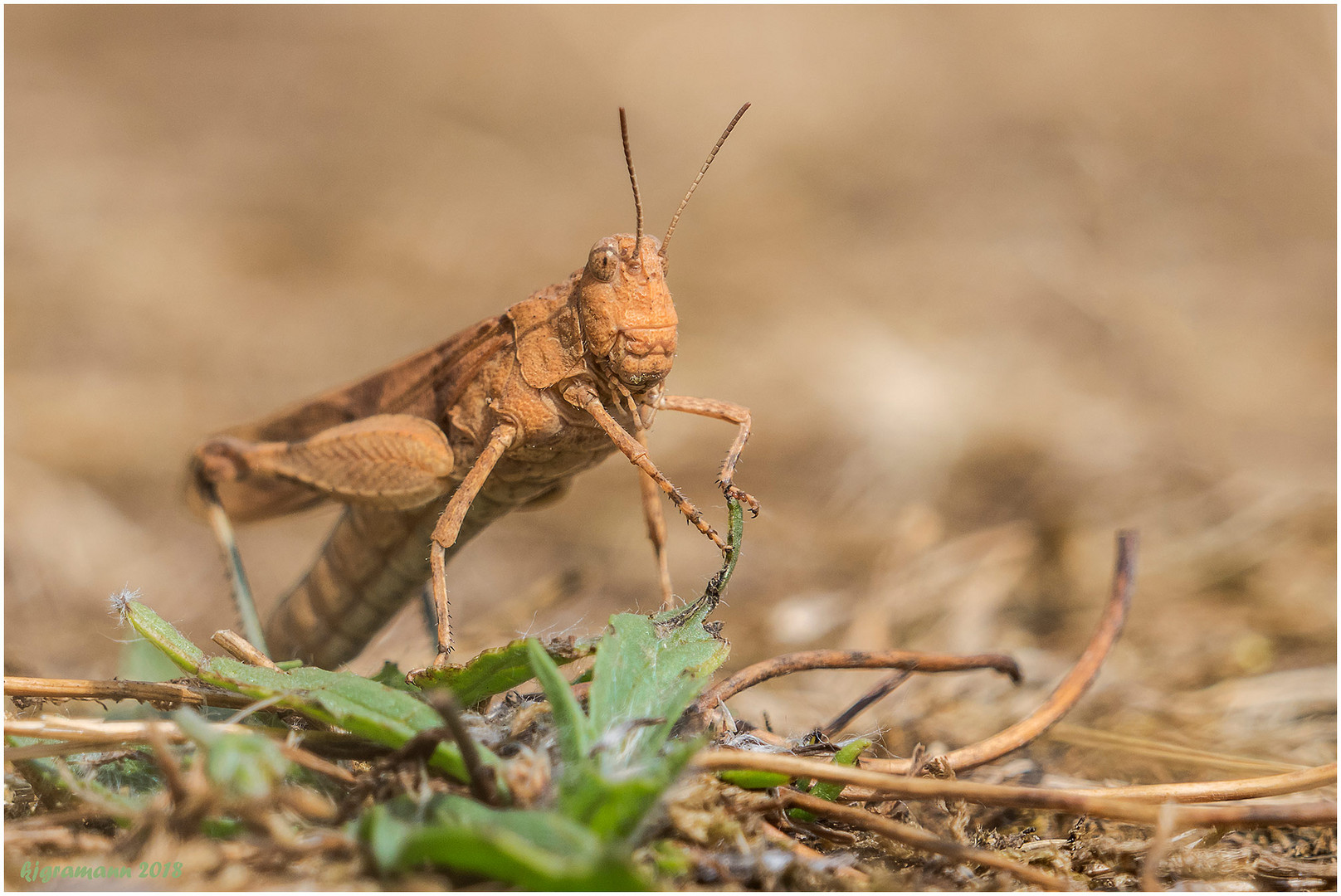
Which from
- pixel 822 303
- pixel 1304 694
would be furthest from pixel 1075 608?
pixel 822 303

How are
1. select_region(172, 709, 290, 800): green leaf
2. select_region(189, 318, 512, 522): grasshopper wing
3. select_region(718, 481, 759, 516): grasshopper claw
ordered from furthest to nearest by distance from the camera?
select_region(189, 318, 512, 522): grasshopper wing
select_region(718, 481, 759, 516): grasshopper claw
select_region(172, 709, 290, 800): green leaf

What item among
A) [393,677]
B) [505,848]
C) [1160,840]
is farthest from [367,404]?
[1160,840]

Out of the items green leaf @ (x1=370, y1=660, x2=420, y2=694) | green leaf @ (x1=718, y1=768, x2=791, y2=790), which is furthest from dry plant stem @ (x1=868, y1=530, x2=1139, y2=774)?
green leaf @ (x1=370, y1=660, x2=420, y2=694)

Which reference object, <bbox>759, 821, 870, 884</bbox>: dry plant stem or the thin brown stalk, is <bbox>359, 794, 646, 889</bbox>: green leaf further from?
the thin brown stalk

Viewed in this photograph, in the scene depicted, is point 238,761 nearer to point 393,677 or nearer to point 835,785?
point 393,677

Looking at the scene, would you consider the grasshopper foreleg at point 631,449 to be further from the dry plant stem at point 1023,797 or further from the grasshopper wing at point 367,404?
the dry plant stem at point 1023,797
